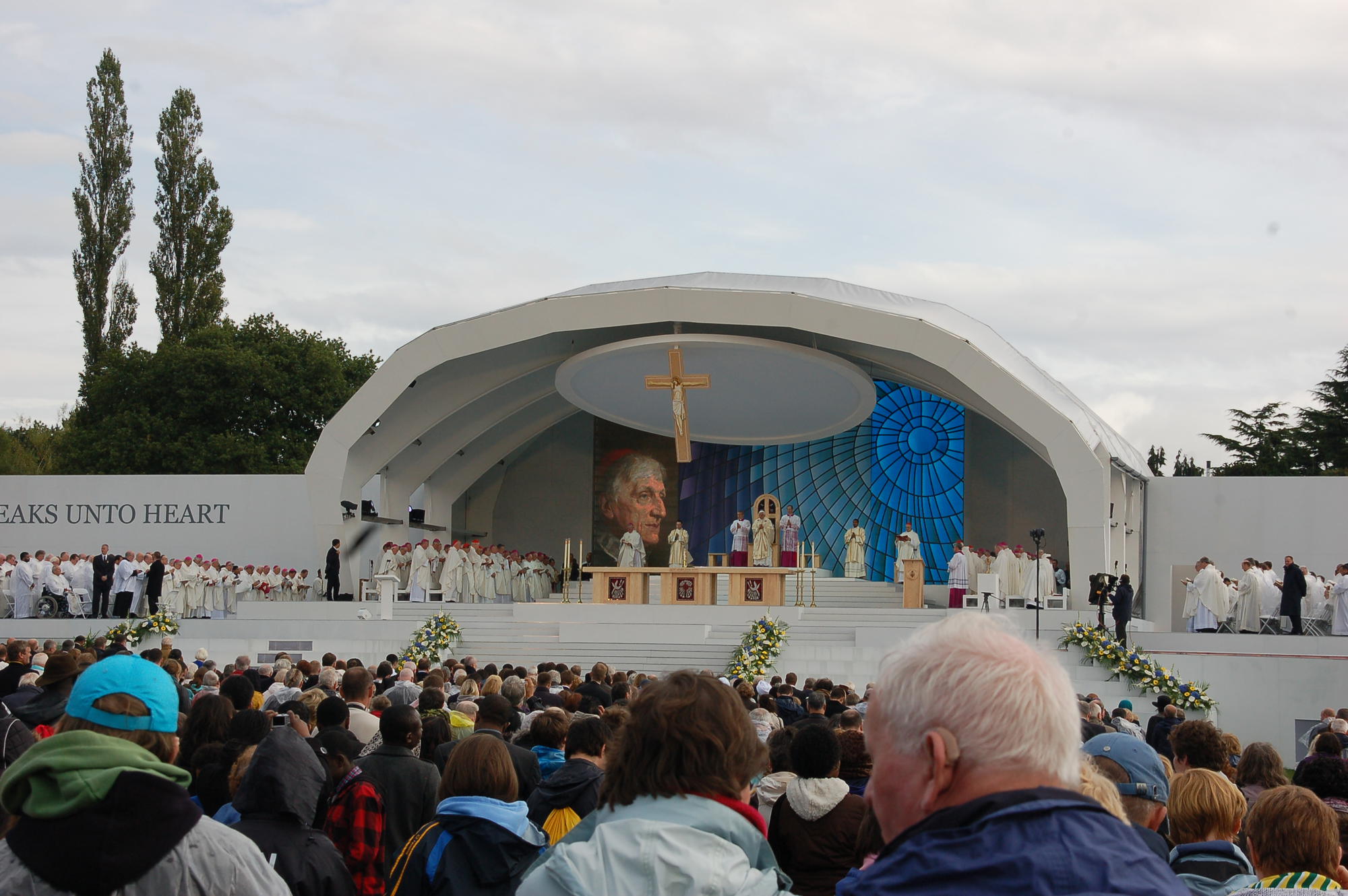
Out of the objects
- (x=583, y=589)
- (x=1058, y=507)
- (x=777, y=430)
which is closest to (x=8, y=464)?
(x=583, y=589)

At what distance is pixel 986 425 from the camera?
30.8m

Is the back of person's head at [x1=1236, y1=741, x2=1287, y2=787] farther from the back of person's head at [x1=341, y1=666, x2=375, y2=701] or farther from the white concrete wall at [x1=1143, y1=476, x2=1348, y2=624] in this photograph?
the white concrete wall at [x1=1143, y1=476, x2=1348, y2=624]

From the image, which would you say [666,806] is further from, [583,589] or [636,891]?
[583,589]

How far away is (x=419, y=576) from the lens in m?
26.1

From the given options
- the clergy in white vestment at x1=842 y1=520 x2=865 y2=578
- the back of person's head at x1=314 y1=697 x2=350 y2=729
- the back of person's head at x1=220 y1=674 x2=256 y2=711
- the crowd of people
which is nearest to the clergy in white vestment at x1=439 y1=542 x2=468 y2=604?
the clergy in white vestment at x1=842 y1=520 x2=865 y2=578

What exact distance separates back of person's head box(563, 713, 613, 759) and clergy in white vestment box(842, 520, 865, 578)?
23497mm

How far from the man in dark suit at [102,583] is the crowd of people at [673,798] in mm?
19042

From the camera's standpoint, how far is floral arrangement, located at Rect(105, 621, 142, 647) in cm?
2119

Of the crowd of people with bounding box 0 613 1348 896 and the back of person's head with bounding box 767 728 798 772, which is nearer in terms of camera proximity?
the crowd of people with bounding box 0 613 1348 896

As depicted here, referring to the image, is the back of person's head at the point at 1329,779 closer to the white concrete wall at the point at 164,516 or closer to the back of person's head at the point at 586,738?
→ the back of person's head at the point at 586,738

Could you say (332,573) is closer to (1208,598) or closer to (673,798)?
(1208,598)

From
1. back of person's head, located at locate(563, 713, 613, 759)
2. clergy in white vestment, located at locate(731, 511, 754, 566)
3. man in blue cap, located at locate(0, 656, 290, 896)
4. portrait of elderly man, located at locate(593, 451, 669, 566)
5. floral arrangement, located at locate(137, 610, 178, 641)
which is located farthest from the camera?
portrait of elderly man, located at locate(593, 451, 669, 566)

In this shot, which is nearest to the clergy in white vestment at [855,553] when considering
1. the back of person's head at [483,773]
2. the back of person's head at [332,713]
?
the back of person's head at [332,713]

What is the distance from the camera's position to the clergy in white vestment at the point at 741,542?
2711 cm
